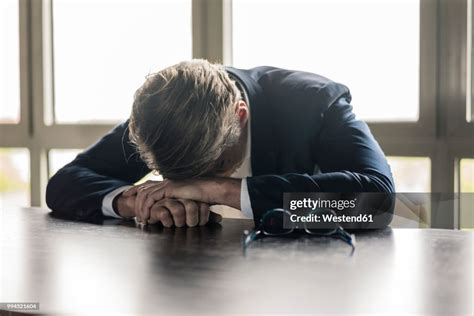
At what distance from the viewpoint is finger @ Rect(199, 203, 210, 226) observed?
3.04ft

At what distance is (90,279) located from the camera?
2.01 ft

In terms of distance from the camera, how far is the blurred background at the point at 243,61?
1515mm

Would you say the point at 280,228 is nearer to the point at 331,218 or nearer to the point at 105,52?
the point at 331,218

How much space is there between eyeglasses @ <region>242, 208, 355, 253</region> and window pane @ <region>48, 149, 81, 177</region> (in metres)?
1.39

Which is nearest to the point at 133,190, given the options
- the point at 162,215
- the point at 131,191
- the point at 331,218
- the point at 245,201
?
the point at 131,191

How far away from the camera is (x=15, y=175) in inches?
87.0

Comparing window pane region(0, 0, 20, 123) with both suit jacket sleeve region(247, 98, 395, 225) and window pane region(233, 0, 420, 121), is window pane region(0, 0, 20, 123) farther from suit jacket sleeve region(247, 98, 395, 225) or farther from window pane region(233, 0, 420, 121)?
suit jacket sleeve region(247, 98, 395, 225)

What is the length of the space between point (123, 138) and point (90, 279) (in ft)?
2.05

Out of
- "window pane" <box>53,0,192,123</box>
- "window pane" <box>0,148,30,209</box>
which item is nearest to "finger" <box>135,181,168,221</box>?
"window pane" <box>53,0,192,123</box>

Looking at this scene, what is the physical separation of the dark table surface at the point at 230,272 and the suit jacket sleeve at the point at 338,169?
0.08 metres

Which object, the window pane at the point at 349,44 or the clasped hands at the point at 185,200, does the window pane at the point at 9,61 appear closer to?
the window pane at the point at 349,44

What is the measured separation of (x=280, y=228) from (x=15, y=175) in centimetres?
162

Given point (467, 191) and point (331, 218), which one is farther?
point (467, 191)

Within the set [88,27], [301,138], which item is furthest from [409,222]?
[88,27]
